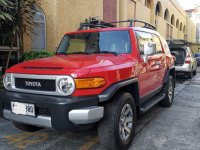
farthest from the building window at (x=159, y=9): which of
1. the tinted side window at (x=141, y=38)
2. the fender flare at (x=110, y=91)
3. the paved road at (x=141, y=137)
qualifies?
the fender flare at (x=110, y=91)

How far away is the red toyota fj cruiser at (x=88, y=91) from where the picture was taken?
335 centimetres

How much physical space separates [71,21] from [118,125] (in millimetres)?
8232

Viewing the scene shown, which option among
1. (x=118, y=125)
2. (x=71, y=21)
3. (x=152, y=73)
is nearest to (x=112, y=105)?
(x=118, y=125)

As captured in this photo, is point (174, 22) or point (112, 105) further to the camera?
point (174, 22)

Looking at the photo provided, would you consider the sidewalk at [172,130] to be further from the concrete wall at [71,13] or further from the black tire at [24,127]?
the concrete wall at [71,13]

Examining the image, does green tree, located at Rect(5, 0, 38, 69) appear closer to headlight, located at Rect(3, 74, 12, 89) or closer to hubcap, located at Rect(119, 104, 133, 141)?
headlight, located at Rect(3, 74, 12, 89)

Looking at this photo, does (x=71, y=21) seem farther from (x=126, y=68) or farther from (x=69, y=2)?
(x=126, y=68)

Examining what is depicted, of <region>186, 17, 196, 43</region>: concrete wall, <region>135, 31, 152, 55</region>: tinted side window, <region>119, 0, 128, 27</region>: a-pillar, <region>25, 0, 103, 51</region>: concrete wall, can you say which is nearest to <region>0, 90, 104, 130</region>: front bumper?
<region>135, 31, 152, 55</region>: tinted side window

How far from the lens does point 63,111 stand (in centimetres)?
326

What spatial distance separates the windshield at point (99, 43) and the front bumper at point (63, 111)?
1.48m

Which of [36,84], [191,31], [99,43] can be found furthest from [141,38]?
[191,31]

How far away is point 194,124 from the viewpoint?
5230 mm

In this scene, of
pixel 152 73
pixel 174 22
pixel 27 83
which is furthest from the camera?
pixel 174 22

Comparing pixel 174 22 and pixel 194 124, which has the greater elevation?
pixel 174 22
